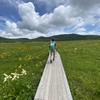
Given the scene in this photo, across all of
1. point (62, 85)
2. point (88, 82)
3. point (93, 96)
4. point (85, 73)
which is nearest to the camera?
point (62, 85)

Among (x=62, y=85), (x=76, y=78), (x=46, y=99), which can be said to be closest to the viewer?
(x=46, y=99)

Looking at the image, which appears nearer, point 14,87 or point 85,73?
point 14,87

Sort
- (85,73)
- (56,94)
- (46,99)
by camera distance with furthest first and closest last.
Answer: (85,73) < (56,94) < (46,99)

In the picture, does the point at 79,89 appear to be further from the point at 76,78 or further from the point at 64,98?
the point at 64,98

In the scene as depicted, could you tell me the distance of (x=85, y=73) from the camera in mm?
11141

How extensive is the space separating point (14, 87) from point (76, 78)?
497 centimetres

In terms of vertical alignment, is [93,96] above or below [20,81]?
below

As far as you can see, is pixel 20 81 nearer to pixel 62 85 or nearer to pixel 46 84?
pixel 46 84

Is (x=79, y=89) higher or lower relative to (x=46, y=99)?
lower

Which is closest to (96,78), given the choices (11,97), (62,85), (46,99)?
(62,85)

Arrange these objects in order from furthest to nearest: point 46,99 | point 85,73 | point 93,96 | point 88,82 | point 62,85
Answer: point 85,73 < point 88,82 < point 93,96 < point 62,85 < point 46,99

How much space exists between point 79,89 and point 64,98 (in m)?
2.99

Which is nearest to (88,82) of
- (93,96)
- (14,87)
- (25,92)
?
(93,96)

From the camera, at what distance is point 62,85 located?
6637 mm
